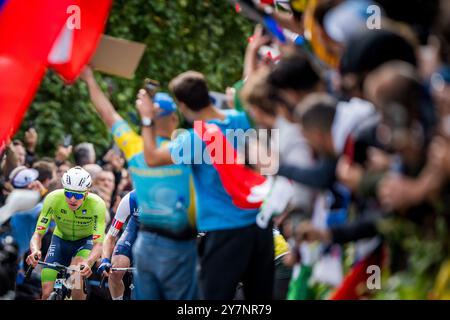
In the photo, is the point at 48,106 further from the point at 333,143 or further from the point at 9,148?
the point at 333,143

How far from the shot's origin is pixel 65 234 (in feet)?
47.9

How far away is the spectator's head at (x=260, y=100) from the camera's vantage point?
8.64 metres

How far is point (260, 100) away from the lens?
342 inches

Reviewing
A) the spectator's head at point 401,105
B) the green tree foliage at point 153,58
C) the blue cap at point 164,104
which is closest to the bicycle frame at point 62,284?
the blue cap at point 164,104

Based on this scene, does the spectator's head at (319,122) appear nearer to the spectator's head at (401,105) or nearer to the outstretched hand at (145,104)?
the spectator's head at (401,105)

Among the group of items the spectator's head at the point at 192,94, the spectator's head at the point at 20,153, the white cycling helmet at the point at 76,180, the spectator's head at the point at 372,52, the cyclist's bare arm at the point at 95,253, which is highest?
the spectator's head at the point at 372,52

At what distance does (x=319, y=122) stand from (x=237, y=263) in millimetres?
2121

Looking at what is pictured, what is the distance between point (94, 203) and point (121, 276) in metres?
1.26

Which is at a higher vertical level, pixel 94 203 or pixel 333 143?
pixel 333 143

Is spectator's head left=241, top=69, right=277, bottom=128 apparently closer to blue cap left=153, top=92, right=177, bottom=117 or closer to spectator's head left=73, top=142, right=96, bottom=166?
blue cap left=153, top=92, right=177, bottom=117

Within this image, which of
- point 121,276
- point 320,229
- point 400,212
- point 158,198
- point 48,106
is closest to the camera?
point 400,212

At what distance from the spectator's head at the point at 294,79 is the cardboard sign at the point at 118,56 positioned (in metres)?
1.21

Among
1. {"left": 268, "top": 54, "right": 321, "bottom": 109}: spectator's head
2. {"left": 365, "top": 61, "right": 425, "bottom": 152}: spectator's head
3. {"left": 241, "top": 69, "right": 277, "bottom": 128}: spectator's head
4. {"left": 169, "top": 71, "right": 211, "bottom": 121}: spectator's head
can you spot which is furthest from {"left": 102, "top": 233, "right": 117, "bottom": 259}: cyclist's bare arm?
{"left": 365, "top": 61, "right": 425, "bottom": 152}: spectator's head
